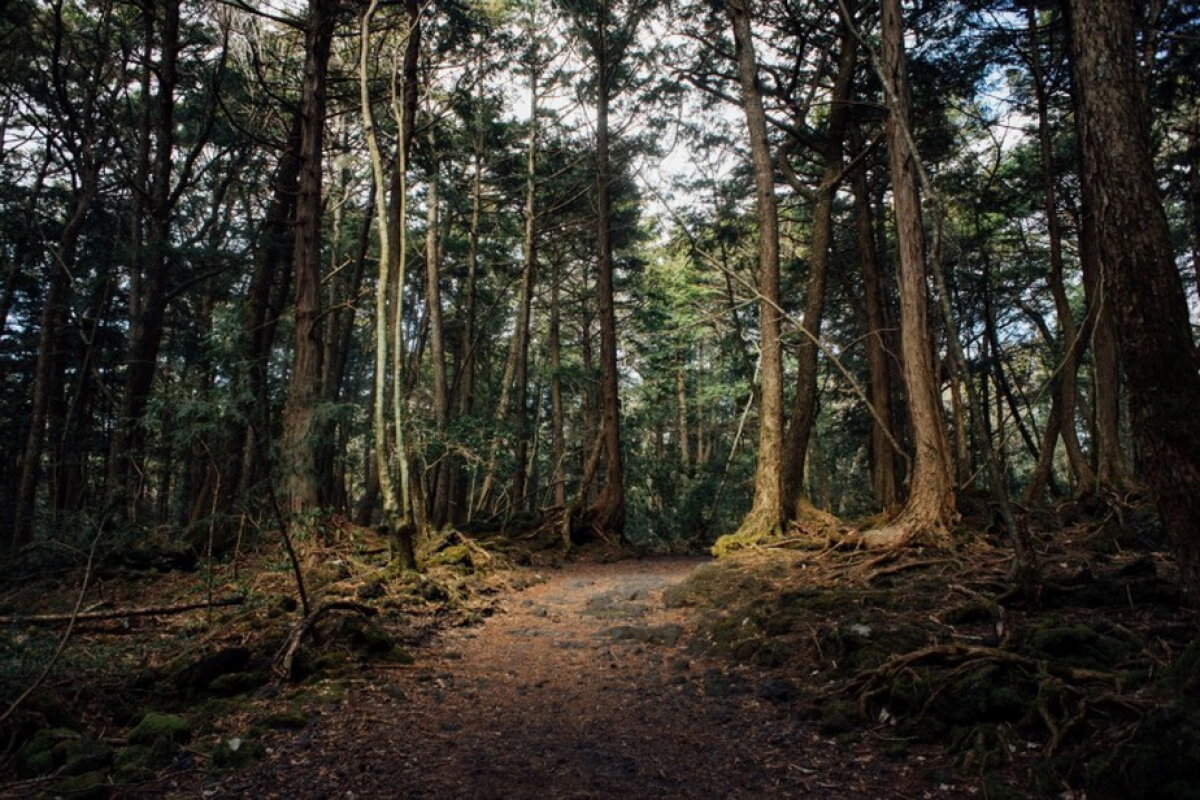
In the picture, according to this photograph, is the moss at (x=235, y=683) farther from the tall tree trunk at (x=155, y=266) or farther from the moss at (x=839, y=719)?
the tall tree trunk at (x=155, y=266)

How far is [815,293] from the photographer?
10969mm

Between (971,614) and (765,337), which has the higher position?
(765,337)

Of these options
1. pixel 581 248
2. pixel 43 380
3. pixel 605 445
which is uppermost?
pixel 581 248

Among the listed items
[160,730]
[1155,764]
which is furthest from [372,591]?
[1155,764]

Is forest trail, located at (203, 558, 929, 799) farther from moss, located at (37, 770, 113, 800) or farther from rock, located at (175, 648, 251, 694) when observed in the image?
rock, located at (175, 648, 251, 694)

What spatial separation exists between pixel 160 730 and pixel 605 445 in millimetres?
11459

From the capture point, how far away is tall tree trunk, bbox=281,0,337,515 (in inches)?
339

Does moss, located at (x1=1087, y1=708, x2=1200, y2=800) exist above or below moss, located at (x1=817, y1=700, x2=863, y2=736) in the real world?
above

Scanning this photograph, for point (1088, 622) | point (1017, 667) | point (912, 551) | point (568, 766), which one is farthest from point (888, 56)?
point (568, 766)

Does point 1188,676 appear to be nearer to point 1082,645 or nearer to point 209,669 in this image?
point 1082,645

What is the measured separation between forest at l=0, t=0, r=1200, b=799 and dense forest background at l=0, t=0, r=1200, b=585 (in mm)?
83

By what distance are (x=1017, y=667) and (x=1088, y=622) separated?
1165 mm

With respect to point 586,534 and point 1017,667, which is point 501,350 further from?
point 1017,667

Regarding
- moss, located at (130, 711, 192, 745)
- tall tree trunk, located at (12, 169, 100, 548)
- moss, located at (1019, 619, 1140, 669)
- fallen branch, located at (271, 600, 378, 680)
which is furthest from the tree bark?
tall tree trunk, located at (12, 169, 100, 548)
